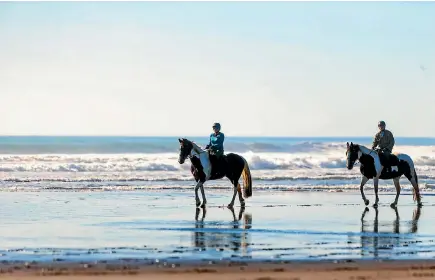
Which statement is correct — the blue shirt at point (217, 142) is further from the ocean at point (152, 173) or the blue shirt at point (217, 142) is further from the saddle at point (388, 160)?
the ocean at point (152, 173)

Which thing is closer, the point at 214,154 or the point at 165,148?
the point at 214,154

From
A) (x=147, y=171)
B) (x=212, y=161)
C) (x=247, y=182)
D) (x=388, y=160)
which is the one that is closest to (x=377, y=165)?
(x=388, y=160)

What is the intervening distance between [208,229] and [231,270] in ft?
16.0

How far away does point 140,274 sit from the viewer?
10.7m

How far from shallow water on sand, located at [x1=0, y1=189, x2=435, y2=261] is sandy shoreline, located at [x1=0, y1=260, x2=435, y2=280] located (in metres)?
0.57

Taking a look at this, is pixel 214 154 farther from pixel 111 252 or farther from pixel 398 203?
pixel 111 252

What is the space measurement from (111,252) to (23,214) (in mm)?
6214

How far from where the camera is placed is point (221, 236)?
1477cm

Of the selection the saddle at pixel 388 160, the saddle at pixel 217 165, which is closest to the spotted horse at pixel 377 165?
the saddle at pixel 388 160

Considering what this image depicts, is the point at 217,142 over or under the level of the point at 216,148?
over

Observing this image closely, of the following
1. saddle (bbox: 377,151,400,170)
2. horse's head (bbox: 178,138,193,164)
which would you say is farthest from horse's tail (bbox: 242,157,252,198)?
saddle (bbox: 377,151,400,170)

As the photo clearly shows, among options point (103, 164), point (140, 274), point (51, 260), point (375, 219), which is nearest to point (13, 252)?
point (51, 260)

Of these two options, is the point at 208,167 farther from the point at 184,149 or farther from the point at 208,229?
the point at 208,229

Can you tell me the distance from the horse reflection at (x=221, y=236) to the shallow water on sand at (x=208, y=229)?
1 centimetres
